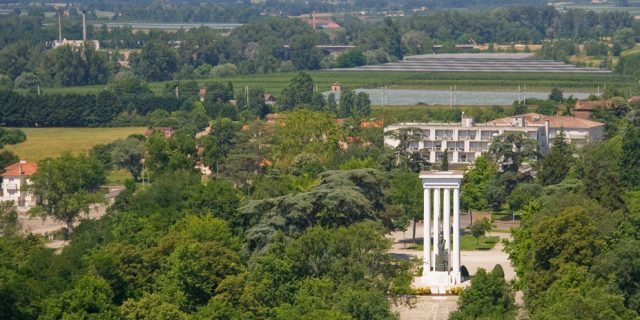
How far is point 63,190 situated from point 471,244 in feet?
45.3

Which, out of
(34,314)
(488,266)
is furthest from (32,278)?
(488,266)

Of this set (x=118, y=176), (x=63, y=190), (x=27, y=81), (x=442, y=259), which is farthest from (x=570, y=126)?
(x=27, y=81)

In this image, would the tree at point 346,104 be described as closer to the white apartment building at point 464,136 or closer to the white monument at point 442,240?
the white apartment building at point 464,136

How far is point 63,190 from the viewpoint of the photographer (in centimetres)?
6662

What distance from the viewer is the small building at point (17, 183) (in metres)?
73.9

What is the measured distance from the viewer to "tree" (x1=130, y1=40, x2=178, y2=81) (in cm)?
13250

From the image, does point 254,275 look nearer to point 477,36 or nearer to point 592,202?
point 592,202

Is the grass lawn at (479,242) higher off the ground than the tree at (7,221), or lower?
lower

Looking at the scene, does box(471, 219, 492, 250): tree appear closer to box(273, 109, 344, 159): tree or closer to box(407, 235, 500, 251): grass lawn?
box(407, 235, 500, 251): grass lawn

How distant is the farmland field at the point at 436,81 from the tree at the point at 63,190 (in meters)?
45.3

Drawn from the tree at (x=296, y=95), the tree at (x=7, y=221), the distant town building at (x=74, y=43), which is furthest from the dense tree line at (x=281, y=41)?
the tree at (x=7, y=221)

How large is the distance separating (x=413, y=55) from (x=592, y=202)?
99.7 metres

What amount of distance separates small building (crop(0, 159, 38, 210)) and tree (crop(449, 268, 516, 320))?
30.5 meters

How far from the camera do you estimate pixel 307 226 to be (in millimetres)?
54938
